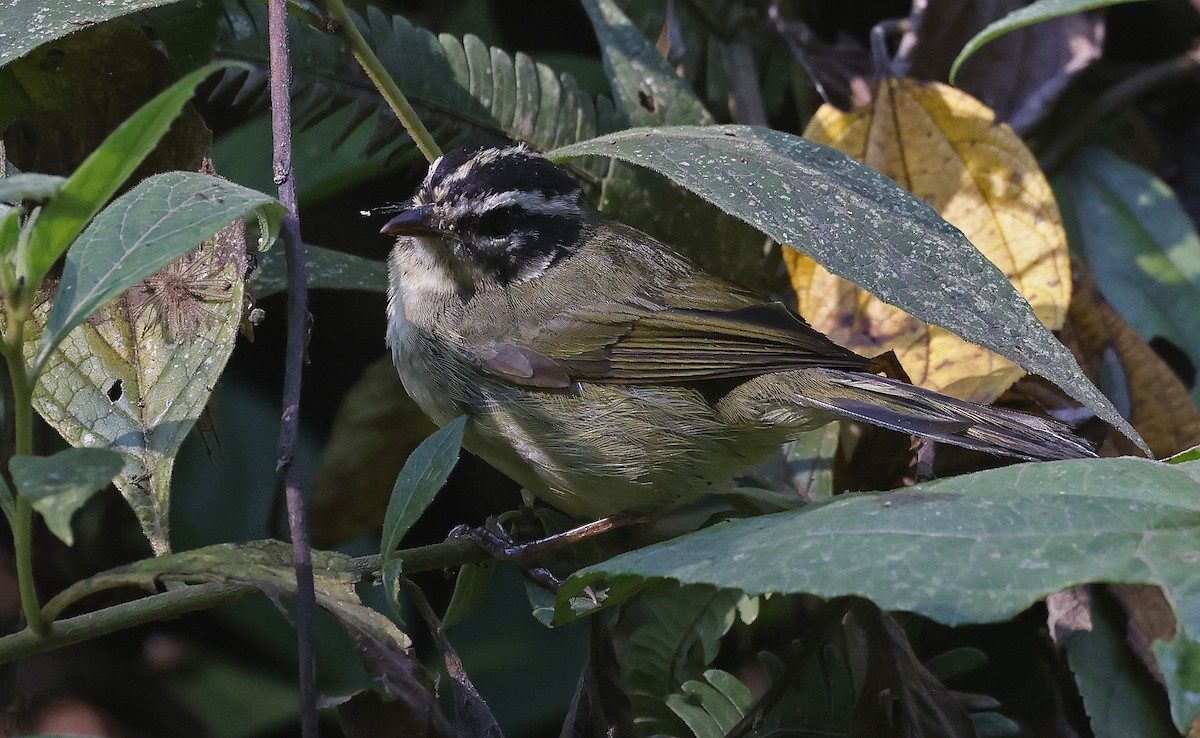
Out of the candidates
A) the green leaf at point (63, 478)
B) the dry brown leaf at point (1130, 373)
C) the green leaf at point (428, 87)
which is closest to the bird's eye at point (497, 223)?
the green leaf at point (428, 87)

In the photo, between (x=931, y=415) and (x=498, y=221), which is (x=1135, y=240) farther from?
(x=498, y=221)

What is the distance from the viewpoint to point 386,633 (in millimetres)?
1919

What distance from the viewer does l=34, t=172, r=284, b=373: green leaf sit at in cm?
156

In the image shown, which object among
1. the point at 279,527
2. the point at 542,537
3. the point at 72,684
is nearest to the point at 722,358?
the point at 542,537

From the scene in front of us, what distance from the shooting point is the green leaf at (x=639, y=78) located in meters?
3.31

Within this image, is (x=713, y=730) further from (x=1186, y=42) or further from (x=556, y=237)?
(x=1186, y=42)

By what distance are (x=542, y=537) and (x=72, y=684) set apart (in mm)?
1551

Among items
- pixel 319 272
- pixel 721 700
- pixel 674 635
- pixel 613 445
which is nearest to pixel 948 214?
pixel 613 445

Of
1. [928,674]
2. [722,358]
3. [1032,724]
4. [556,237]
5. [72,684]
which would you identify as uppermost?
[556,237]

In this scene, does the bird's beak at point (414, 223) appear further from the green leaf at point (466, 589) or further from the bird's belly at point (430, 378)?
the green leaf at point (466, 589)

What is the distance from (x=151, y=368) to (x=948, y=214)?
211 centimetres

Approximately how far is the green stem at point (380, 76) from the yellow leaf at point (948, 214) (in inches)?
40.8

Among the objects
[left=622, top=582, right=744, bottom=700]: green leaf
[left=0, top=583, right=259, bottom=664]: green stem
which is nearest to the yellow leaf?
[left=622, top=582, right=744, bottom=700]: green leaf

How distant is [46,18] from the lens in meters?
2.15
